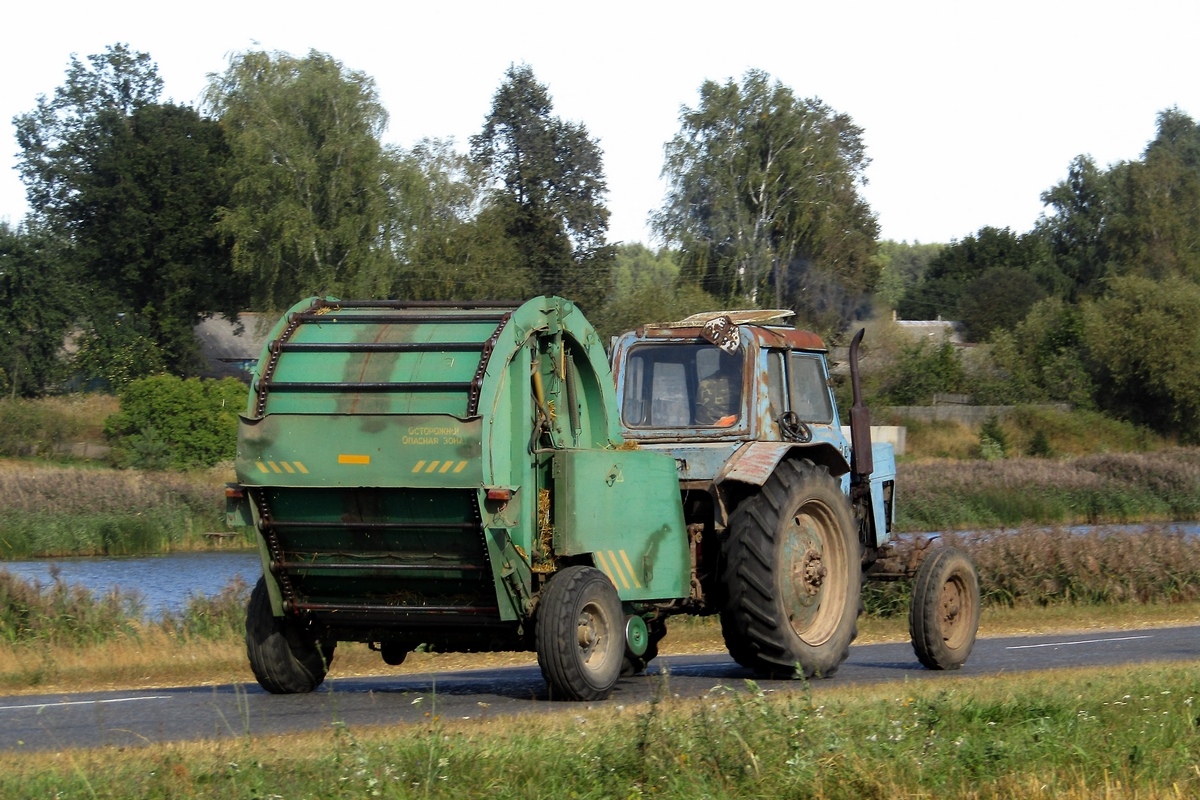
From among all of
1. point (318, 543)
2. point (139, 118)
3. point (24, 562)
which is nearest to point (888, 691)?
point (318, 543)

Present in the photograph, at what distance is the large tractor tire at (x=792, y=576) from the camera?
11133mm

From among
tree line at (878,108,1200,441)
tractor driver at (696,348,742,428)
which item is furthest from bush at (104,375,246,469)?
tractor driver at (696,348,742,428)

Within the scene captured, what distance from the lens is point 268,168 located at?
54625mm

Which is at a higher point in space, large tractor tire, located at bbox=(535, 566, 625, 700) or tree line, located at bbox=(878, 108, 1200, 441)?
tree line, located at bbox=(878, 108, 1200, 441)

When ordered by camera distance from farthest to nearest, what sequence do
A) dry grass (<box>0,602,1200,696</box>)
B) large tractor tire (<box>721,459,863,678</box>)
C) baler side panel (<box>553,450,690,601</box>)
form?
dry grass (<box>0,602,1200,696</box>)
large tractor tire (<box>721,459,863,678</box>)
baler side panel (<box>553,450,690,601</box>)

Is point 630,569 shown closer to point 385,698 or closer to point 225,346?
point 385,698

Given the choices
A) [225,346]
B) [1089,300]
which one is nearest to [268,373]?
[1089,300]

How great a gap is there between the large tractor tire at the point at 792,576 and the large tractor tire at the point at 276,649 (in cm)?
314

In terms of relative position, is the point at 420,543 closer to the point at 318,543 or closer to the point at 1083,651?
the point at 318,543

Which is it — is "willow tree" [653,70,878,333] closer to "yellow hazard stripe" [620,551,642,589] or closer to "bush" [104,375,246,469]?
"bush" [104,375,246,469]

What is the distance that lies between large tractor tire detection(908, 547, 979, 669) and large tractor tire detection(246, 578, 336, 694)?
5.10m

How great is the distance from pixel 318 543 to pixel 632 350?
12.7 ft

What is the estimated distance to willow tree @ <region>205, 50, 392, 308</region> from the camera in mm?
54719

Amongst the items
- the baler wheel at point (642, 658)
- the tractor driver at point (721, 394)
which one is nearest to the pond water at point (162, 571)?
the baler wheel at point (642, 658)
